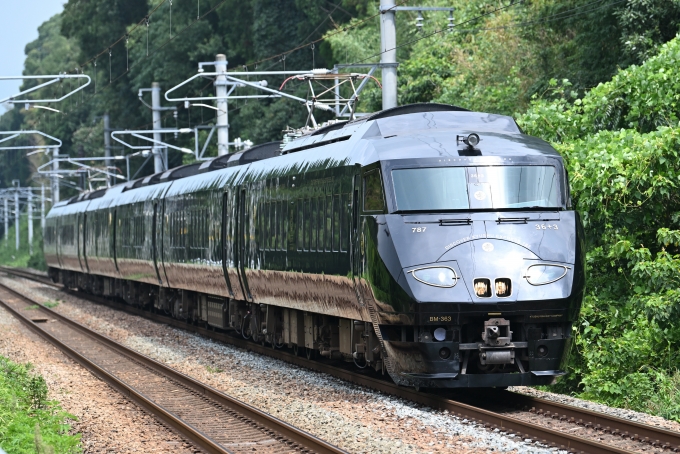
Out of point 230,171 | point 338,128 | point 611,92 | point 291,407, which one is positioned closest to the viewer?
Answer: point 291,407

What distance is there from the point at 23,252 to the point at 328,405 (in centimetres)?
8333

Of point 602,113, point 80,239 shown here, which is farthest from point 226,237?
point 80,239

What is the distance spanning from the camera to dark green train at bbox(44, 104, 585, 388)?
38.4 feet

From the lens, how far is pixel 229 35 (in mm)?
63312

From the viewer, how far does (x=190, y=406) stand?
13.6 m

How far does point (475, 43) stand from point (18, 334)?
17.5m

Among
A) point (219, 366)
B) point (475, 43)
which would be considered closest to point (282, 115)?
point (475, 43)

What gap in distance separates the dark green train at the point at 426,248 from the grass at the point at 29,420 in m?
3.49

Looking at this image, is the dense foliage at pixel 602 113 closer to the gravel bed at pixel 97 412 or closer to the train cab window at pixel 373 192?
the train cab window at pixel 373 192

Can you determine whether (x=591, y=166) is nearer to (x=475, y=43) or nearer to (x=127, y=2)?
(x=475, y=43)

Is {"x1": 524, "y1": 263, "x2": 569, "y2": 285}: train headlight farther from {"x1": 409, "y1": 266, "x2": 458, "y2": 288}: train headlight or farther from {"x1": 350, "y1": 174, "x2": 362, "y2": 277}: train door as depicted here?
{"x1": 350, "y1": 174, "x2": 362, "y2": 277}: train door

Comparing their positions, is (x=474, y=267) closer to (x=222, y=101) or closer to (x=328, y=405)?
(x=328, y=405)

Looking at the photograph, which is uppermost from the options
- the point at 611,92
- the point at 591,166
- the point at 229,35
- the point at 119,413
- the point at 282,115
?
the point at 229,35

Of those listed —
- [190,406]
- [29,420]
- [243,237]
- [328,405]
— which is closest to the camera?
[29,420]
